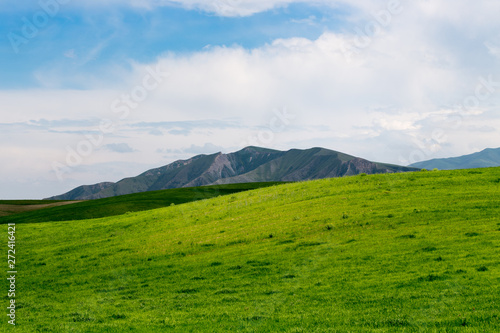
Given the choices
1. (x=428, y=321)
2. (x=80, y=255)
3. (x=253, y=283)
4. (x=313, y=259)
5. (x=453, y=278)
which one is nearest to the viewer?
(x=428, y=321)

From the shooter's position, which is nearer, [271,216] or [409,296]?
[409,296]

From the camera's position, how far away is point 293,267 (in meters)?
24.3

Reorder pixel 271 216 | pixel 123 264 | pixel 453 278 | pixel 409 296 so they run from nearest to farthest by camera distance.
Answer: pixel 409 296 → pixel 453 278 → pixel 123 264 → pixel 271 216

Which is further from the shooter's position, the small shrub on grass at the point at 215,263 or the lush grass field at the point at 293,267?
the small shrub on grass at the point at 215,263

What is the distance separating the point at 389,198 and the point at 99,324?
33256mm

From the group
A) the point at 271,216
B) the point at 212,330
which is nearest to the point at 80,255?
the point at 271,216

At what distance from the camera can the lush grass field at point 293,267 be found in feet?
51.8

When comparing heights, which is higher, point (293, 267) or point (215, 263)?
point (293, 267)

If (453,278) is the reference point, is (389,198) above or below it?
above

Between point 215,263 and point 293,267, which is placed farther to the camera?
point 215,263

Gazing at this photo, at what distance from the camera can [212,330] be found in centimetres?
1498

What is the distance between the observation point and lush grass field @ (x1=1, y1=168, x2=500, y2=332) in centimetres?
1578

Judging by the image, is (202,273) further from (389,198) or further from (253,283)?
(389,198)

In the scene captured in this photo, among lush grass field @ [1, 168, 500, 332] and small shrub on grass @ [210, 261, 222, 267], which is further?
small shrub on grass @ [210, 261, 222, 267]
